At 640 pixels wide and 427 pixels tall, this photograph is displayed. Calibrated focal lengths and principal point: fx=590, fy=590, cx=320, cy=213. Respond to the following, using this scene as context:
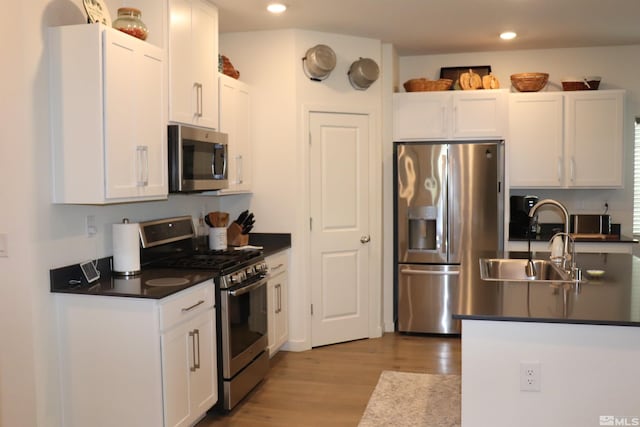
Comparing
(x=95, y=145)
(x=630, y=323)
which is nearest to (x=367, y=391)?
(x=630, y=323)

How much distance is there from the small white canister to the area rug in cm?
148

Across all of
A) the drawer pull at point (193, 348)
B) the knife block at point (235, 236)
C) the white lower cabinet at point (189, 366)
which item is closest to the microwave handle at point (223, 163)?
the knife block at point (235, 236)

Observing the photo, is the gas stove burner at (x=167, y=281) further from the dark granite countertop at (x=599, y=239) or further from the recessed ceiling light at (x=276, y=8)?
the dark granite countertop at (x=599, y=239)

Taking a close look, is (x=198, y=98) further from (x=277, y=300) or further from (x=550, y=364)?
(x=550, y=364)

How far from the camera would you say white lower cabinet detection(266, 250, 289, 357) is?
14.3 feet

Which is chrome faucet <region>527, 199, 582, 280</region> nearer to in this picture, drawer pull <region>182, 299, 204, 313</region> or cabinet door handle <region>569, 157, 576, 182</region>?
drawer pull <region>182, 299, 204, 313</region>

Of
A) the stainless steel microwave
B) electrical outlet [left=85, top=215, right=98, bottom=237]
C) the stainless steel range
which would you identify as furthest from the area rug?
electrical outlet [left=85, top=215, right=98, bottom=237]

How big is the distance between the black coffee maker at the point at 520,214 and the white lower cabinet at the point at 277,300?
2246 millimetres

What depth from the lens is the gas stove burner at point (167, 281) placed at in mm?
3051

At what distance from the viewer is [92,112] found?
2828mm

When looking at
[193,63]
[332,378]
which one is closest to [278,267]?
[332,378]

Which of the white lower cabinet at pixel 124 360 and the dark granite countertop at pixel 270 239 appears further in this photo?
the dark granite countertop at pixel 270 239

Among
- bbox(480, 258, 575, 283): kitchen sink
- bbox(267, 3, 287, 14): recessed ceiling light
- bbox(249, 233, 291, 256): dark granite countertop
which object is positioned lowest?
bbox(480, 258, 575, 283): kitchen sink

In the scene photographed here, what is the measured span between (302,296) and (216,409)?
1424mm
